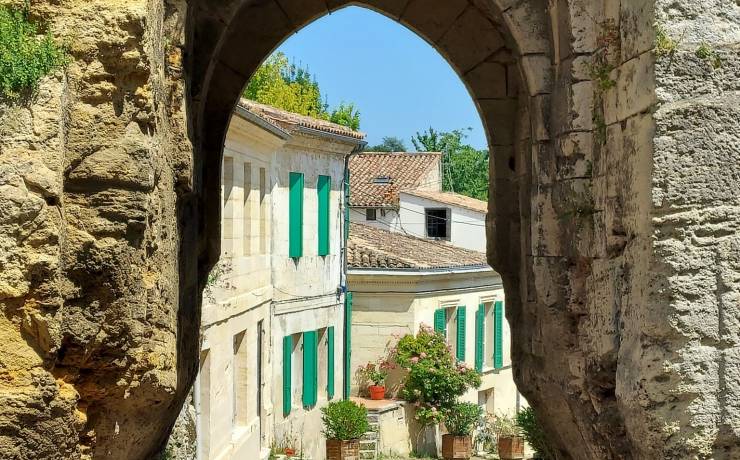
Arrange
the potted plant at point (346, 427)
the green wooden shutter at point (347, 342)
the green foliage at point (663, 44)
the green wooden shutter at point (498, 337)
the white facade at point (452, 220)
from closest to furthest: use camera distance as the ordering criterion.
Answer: the green foliage at point (663, 44) → the potted plant at point (346, 427) → the green wooden shutter at point (347, 342) → the green wooden shutter at point (498, 337) → the white facade at point (452, 220)

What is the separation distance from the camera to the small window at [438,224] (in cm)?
2797

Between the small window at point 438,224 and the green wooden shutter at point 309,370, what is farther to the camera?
the small window at point 438,224

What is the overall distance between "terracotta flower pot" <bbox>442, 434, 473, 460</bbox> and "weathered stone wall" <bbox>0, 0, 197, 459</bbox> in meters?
14.5

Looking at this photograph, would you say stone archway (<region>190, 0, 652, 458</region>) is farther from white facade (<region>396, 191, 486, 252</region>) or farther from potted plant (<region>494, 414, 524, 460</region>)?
white facade (<region>396, 191, 486, 252</region>)

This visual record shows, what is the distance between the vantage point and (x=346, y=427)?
17.2 m

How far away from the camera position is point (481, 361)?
2272 cm

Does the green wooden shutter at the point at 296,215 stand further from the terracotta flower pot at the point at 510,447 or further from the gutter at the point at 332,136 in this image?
the terracotta flower pot at the point at 510,447

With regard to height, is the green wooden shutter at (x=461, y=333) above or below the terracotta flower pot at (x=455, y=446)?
above

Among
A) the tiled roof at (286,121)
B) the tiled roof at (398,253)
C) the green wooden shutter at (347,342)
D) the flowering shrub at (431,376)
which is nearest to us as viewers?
the tiled roof at (286,121)

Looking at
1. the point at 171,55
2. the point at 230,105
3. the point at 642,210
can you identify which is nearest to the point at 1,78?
the point at 171,55

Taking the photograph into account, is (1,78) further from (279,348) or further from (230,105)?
(279,348)

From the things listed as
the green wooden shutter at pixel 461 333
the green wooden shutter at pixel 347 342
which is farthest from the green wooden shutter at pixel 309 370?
the green wooden shutter at pixel 461 333

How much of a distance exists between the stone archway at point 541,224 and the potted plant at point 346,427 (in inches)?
410

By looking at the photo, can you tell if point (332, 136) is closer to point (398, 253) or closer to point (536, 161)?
point (398, 253)
